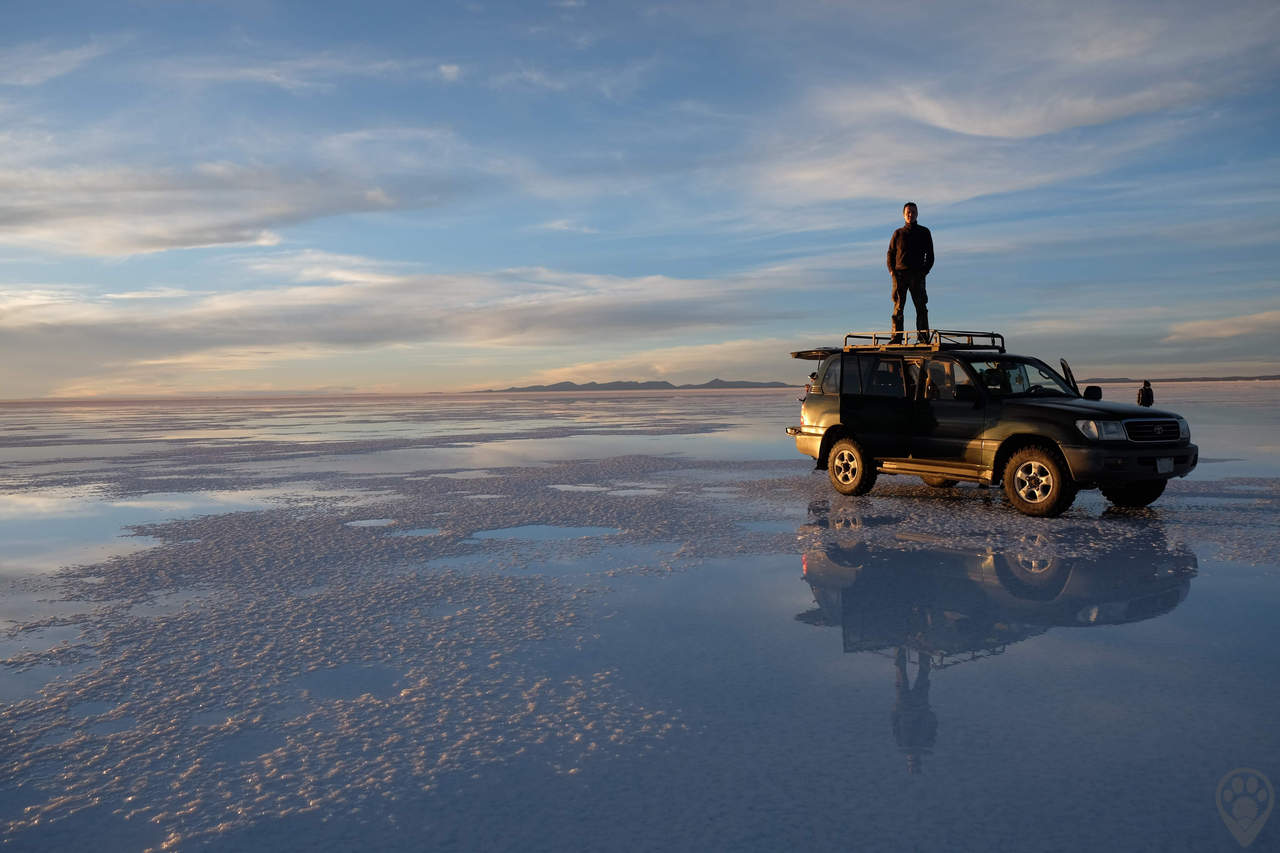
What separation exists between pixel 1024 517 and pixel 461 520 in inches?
273

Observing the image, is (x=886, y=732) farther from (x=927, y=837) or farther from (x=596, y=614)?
(x=596, y=614)

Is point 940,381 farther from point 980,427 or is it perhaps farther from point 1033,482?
point 1033,482

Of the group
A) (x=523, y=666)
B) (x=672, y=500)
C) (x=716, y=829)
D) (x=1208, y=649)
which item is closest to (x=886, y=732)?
(x=716, y=829)

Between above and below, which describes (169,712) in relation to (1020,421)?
below

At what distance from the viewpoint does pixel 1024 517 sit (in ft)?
36.5

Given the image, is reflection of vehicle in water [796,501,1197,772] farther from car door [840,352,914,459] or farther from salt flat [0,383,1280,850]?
car door [840,352,914,459]

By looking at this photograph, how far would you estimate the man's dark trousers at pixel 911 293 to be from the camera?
14.5 m

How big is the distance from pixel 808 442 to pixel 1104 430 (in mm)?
4465

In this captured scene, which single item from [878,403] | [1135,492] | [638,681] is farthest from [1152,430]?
[638,681]

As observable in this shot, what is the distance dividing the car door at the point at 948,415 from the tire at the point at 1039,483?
58cm

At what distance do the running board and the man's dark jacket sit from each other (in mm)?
3479

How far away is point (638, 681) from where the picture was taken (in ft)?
16.0

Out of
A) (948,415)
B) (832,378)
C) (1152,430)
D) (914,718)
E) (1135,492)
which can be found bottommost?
(914,718)

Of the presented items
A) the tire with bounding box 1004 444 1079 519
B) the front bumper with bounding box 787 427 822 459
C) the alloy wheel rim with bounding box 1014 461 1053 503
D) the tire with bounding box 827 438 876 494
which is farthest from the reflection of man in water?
the front bumper with bounding box 787 427 822 459
